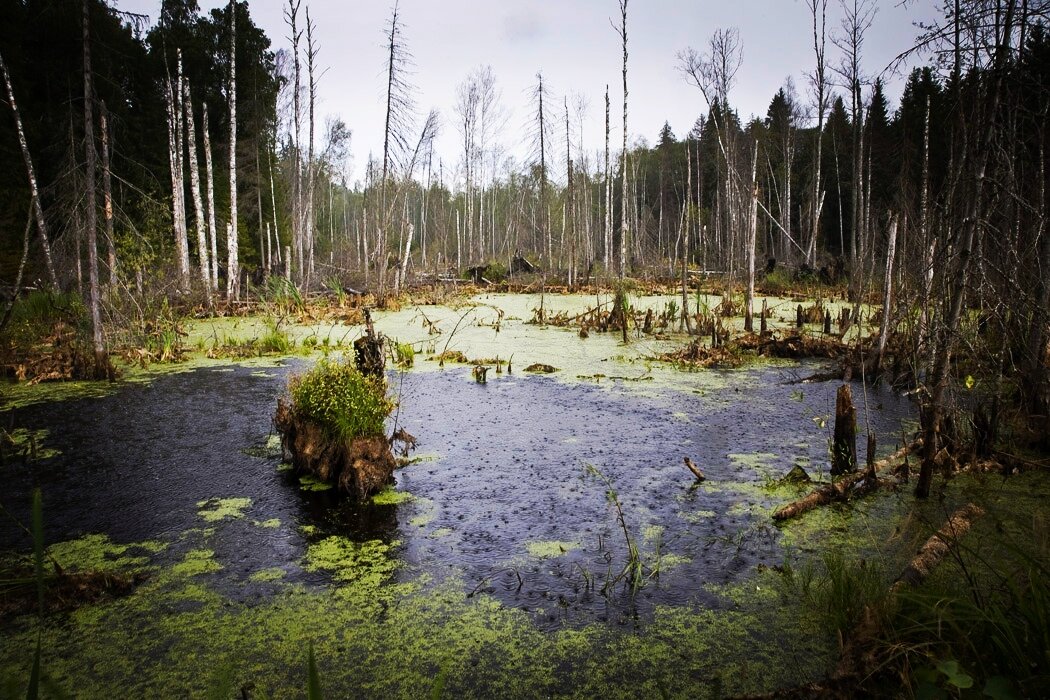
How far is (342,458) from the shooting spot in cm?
482

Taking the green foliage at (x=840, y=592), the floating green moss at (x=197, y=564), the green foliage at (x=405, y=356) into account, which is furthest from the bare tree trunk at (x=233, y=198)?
the green foliage at (x=840, y=592)

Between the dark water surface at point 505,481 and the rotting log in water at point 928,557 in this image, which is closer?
the rotting log in water at point 928,557

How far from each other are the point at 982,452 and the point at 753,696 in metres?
3.80

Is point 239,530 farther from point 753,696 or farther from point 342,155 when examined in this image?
point 342,155

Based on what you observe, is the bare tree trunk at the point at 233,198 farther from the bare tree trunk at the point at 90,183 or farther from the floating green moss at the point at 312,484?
A: the floating green moss at the point at 312,484

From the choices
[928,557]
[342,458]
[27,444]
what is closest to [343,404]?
[342,458]

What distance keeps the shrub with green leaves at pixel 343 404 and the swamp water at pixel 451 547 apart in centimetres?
51

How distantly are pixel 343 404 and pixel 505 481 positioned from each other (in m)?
1.41

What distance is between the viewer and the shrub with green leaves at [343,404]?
4.83 metres

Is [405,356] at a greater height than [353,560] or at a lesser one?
greater

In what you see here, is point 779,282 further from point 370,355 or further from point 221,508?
point 221,508

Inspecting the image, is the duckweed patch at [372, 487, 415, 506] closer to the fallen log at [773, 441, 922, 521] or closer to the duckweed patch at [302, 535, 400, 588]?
the duckweed patch at [302, 535, 400, 588]

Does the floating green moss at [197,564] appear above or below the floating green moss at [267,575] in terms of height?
above

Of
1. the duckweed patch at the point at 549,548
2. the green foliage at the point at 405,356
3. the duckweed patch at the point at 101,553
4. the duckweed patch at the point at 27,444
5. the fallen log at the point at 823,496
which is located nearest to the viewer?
the duckweed patch at the point at 101,553
